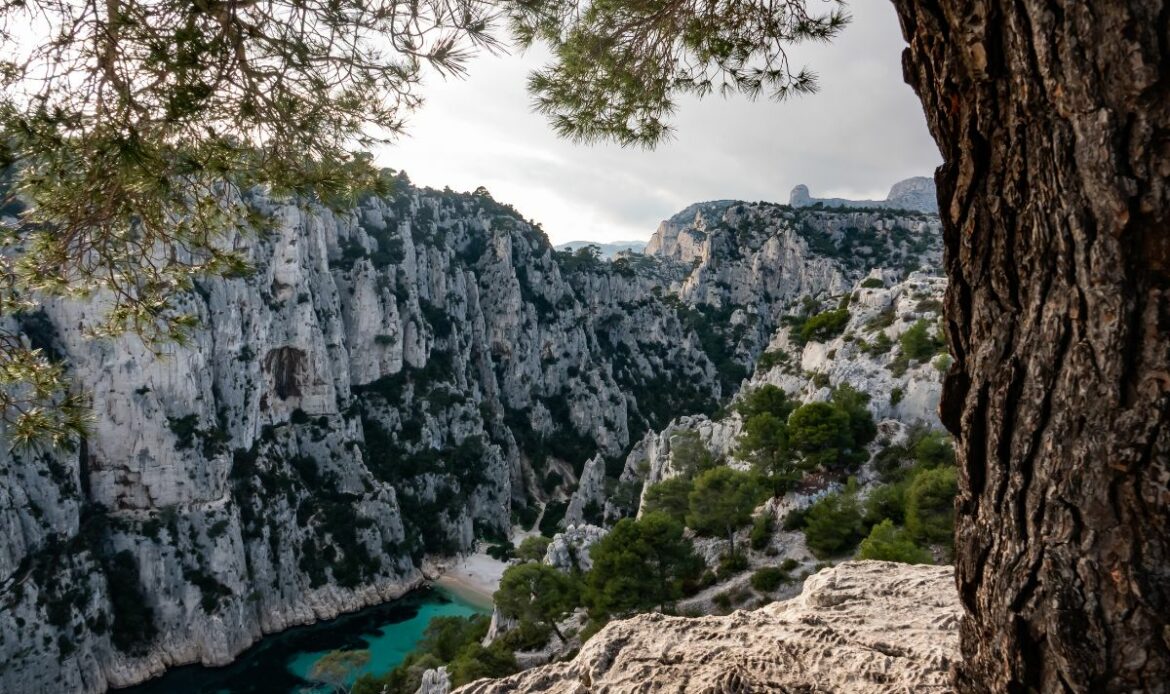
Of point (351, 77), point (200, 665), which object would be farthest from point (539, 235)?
point (351, 77)

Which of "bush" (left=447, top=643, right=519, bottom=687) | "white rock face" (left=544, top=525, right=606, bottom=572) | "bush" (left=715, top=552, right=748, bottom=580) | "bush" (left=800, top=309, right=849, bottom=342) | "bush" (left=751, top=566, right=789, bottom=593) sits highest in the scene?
"bush" (left=800, top=309, right=849, bottom=342)

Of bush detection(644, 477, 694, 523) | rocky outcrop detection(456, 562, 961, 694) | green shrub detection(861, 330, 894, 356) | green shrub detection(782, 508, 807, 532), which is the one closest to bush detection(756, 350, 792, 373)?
green shrub detection(861, 330, 894, 356)

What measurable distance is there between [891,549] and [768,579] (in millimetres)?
4033

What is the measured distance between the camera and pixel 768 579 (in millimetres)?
14203

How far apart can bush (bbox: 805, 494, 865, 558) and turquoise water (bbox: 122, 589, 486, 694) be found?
21701 mm

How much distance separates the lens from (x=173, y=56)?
2943 mm

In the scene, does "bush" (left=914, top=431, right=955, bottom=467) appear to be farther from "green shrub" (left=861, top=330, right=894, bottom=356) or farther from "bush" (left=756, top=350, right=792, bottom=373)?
"bush" (left=756, top=350, right=792, bottom=373)

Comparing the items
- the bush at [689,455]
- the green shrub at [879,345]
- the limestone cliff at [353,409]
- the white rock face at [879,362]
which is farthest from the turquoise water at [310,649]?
the green shrub at [879,345]

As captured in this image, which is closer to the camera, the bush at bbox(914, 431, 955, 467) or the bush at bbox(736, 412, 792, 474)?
the bush at bbox(914, 431, 955, 467)

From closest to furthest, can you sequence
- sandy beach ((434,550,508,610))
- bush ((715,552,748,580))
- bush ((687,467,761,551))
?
bush ((715,552,748,580)), bush ((687,467,761,551)), sandy beach ((434,550,508,610))

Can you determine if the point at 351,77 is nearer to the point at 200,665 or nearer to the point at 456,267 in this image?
the point at 200,665

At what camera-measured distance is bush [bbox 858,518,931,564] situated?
10.8 metres

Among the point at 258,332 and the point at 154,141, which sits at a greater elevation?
the point at 258,332

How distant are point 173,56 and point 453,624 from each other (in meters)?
25.7
